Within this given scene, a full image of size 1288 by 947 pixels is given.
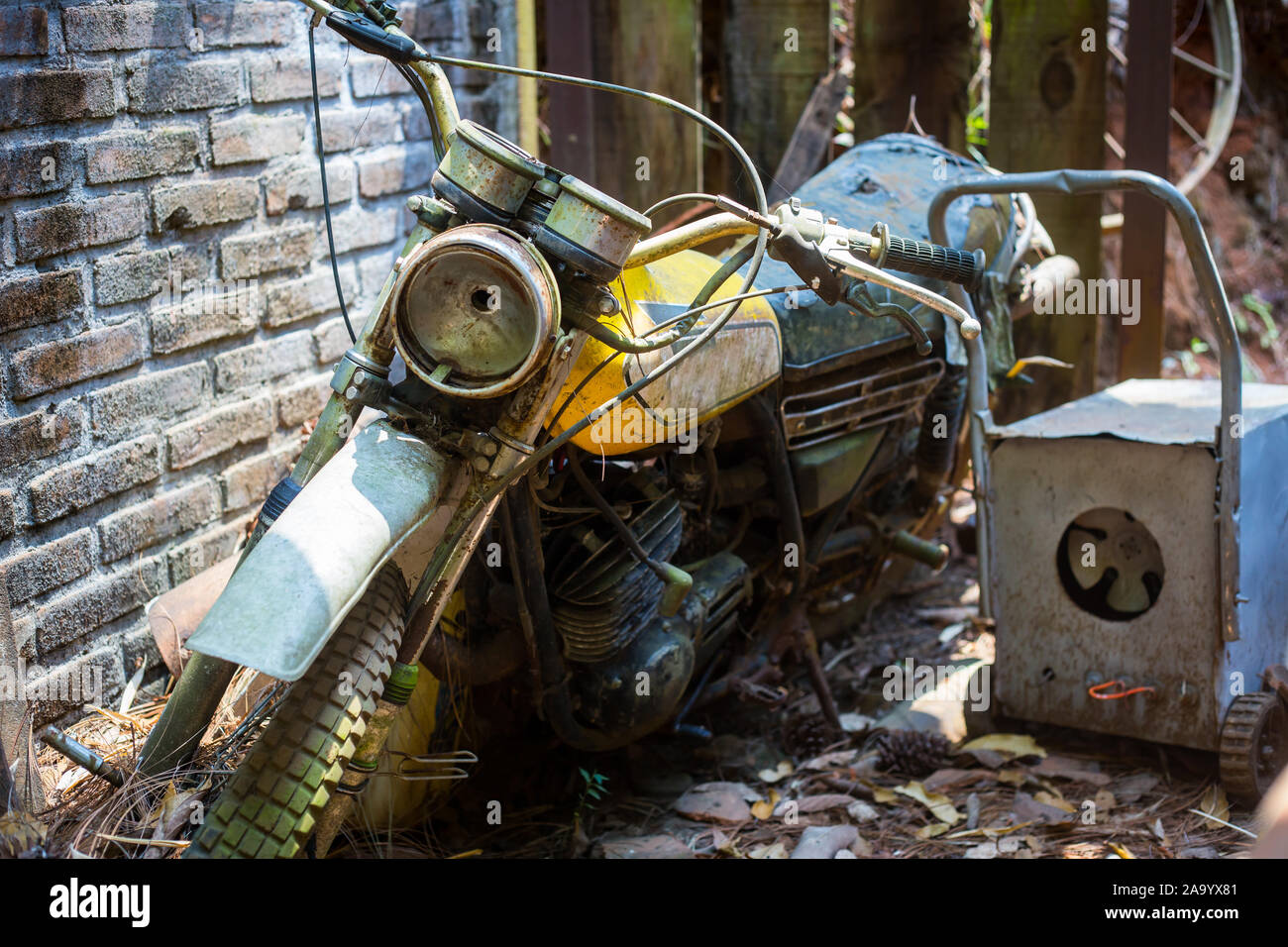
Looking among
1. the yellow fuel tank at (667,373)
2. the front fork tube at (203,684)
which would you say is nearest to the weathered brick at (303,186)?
the yellow fuel tank at (667,373)

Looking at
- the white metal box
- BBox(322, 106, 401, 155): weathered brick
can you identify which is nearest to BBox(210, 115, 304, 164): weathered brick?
BBox(322, 106, 401, 155): weathered brick

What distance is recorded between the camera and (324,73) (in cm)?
340

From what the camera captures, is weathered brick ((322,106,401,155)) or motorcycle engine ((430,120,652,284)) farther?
weathered brick ((322,106,401,155))

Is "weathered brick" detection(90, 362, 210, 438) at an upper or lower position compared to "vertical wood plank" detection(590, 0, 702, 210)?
lower

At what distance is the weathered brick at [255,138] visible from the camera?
304 cm

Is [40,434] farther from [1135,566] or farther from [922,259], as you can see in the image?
[1135,566]

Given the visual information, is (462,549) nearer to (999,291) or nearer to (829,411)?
(829,411)

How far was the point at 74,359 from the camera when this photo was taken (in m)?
2.63

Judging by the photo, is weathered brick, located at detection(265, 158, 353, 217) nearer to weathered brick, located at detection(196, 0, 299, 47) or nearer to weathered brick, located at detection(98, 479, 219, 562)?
weathered brick, located at detection(196, 0, 299, 47)

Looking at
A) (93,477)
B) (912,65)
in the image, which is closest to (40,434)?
(93,477)

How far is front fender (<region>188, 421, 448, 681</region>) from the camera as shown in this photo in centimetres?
173

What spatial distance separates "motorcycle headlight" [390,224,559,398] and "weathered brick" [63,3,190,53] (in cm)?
121

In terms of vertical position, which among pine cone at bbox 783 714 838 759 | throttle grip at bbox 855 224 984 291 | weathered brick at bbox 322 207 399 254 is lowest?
pine cone at bbox 783 714 838 759
